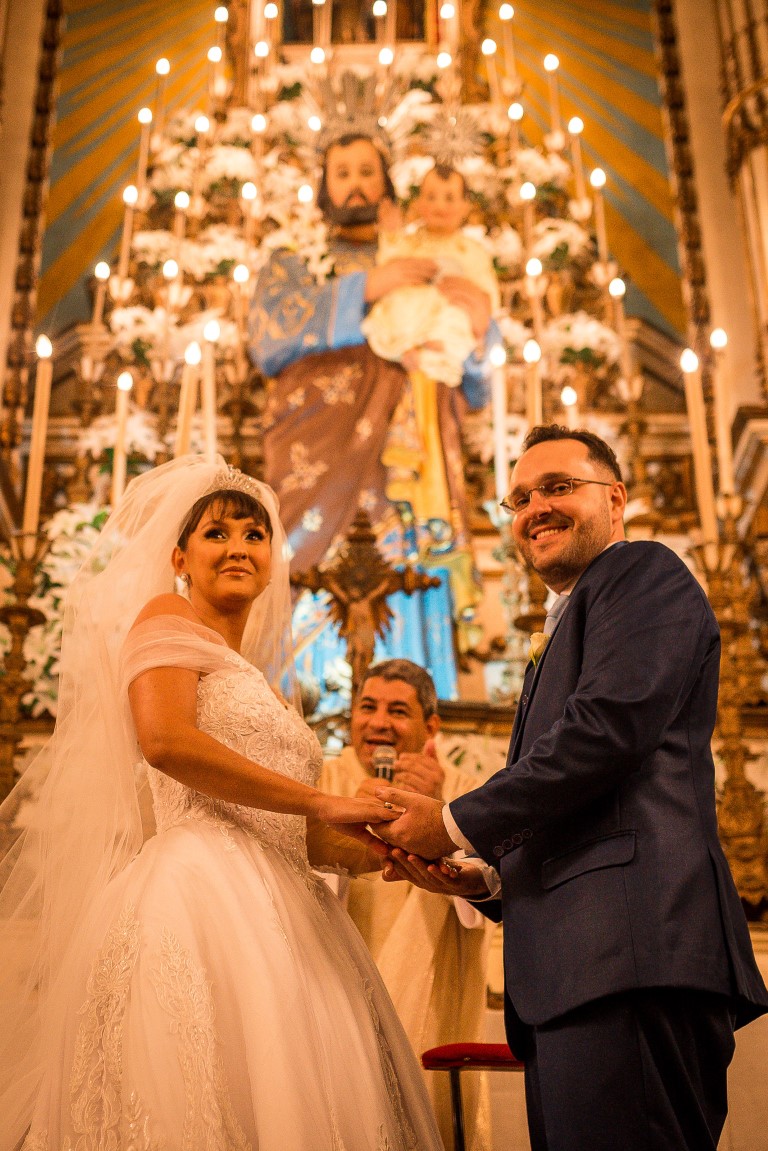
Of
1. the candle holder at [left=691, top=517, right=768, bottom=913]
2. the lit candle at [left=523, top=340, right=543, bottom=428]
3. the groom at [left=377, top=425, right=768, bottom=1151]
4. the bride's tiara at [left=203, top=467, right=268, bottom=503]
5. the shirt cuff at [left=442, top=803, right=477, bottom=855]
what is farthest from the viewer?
the lit candle at [left=523, top=340, right=543, bottom=428]

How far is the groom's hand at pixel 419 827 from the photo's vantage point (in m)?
2.31

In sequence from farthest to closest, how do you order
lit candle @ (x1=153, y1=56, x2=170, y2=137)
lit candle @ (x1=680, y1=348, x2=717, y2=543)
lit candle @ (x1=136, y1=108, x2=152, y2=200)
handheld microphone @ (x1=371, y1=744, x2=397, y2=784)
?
lit candle @ (x1=153, y1=56, x2=170, y2=137)
lit candle @ (x1=136, y1=108, x2=152, y2=200)
lit candle @ (x1=680, y1=348, x2=717, y2=543)
handheld microphone @ (x1=371, y1=744, x2=397, y2=784)

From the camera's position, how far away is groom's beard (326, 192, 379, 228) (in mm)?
6691

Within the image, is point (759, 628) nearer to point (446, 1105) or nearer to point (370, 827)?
point (446, 1105)

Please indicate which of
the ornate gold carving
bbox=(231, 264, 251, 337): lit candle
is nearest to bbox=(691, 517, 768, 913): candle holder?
bbox=(231, 264, 251, 337): lit candle

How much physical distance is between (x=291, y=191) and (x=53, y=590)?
324 centimetres

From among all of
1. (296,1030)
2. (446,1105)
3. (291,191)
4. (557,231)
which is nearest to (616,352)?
(557,231)

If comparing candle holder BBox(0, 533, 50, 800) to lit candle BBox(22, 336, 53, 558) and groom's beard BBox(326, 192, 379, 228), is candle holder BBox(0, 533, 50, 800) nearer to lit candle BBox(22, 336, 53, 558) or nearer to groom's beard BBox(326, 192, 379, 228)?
lit candle BBox(22, 336, 53, 558)

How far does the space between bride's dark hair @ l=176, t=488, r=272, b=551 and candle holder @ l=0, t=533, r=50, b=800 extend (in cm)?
127

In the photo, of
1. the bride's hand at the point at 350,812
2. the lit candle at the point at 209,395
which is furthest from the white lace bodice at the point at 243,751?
the lit candle at the point at 209,395

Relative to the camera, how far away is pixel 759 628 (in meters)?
5.71

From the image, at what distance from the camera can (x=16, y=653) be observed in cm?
389

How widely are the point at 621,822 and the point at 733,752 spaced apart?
1.83m

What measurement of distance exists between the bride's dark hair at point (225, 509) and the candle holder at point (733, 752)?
5.55ft
